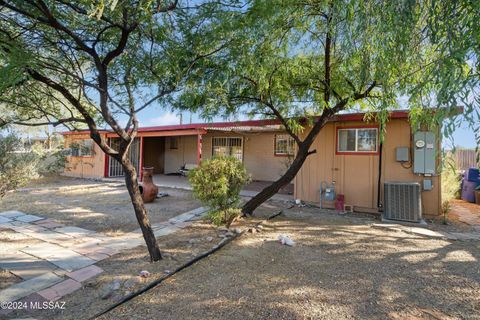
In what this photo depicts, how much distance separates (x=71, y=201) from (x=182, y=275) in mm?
6062

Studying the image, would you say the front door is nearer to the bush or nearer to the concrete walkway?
the bush

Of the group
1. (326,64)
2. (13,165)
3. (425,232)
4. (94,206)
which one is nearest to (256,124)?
(326,64)

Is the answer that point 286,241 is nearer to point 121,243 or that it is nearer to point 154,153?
point 121,243

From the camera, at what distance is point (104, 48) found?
141 inches

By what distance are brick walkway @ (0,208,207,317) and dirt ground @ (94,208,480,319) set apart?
3.36ft

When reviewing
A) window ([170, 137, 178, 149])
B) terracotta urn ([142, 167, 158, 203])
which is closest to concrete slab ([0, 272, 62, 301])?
terracotta urn ([142, 167, 158, 203])

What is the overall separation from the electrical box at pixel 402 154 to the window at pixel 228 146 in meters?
6.86

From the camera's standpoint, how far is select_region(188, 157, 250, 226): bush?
14.9 ft

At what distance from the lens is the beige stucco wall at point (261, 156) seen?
11137 millimetres

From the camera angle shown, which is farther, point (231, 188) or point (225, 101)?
point (225, 101)

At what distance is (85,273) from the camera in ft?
10.1

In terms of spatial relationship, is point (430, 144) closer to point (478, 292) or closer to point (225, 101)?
point (478, 292)

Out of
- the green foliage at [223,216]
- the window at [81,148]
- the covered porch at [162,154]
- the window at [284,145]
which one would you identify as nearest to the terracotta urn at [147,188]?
the green foliage at [223,216]

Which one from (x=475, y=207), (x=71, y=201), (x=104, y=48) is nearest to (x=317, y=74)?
(x=104, y=48)
